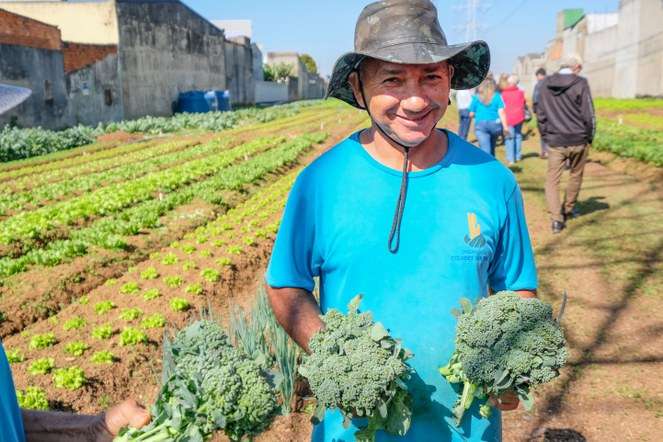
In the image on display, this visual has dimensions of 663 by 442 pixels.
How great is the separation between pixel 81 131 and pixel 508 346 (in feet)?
76.6

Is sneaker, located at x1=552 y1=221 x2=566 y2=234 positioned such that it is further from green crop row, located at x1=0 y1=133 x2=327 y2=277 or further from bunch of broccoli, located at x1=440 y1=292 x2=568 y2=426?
bunch of broccoli, located at x1=440 y1=292 x2=568 y2=426

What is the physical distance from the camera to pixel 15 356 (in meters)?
5.05

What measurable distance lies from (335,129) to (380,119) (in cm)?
2447

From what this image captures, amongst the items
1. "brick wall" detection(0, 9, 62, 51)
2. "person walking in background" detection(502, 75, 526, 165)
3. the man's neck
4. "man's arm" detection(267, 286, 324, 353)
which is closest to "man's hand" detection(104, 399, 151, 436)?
"man's arm" detection(267, 286, 324, 353)

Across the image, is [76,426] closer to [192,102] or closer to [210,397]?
[210,397]

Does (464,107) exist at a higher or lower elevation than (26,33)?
lower

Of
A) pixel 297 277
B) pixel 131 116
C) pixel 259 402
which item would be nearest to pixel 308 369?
pixel 259 402

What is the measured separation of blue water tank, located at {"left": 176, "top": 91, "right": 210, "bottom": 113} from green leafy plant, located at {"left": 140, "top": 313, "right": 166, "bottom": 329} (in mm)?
32743

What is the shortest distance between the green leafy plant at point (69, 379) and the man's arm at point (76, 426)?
9.64ft

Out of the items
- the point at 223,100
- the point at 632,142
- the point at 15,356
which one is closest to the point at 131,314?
the point at 15,356

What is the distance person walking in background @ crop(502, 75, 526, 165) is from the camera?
12.4 m

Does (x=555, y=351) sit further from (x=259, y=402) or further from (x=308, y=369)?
(x=259, y=402)

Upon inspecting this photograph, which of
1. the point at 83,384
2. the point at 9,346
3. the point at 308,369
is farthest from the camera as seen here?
the point at 9,346

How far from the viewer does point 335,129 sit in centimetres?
2620
